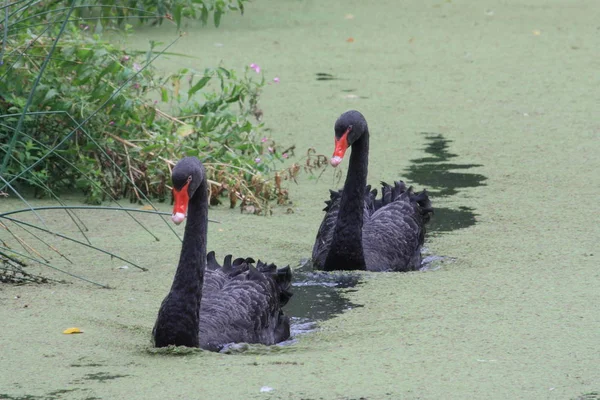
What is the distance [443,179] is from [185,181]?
2.68 metres

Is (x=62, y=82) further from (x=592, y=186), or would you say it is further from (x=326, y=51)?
(x=326, y=51)

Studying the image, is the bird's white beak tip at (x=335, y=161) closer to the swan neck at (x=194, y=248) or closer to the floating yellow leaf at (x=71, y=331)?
the swan neck at (x=194, y=248)

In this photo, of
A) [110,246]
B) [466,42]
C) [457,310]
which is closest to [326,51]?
[466,42]

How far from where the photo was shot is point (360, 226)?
4.25m

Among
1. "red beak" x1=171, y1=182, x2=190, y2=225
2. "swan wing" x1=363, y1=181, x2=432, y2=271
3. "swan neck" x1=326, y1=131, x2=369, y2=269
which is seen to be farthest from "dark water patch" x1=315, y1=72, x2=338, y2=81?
"red beak" x1=171, y1=182, x2=190, y2=225

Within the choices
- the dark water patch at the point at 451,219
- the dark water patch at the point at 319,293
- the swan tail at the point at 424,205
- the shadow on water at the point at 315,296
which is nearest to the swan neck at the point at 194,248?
the shadow on water at the point at 315,296

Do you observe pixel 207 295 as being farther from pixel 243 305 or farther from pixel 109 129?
pixel 109 129

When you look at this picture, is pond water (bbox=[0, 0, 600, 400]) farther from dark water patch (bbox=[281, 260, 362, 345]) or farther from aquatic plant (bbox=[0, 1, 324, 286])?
aquatic plant (bbox=[0, 1, 324, 286])

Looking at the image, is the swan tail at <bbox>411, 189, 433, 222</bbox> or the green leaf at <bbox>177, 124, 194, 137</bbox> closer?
the swan tail at <bbox>411, 189, 433, 222</bbox>

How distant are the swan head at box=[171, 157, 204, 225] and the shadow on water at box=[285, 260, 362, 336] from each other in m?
0.71

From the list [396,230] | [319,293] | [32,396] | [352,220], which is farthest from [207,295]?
[396,230]

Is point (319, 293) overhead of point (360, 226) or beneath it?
beneath

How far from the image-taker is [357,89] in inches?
292

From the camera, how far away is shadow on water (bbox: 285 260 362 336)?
3723 millimetres
